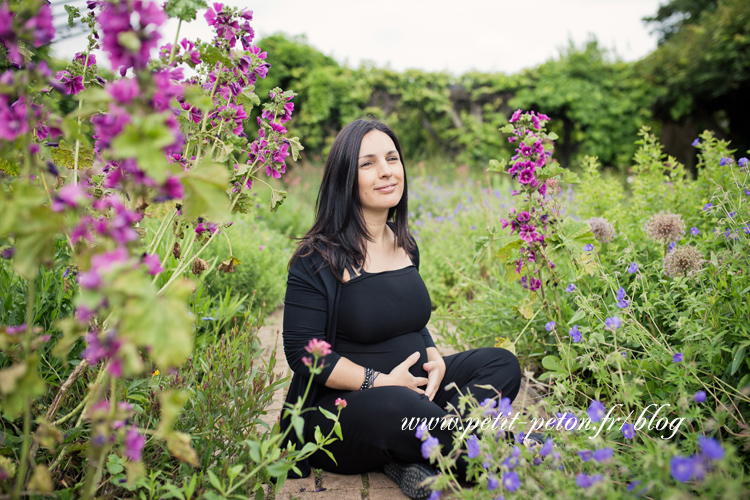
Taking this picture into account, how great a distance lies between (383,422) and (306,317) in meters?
0.50

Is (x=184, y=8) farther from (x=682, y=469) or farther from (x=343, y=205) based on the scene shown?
(x=682, y=469)

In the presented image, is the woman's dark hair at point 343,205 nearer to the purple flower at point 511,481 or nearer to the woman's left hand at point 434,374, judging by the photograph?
the woman's left hand at point 434,374

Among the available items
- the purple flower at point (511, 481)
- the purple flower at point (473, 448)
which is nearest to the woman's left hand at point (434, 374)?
the purple flower at point (473, 448)

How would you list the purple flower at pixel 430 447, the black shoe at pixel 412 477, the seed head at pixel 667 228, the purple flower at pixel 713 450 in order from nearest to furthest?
the purple flower at pixel 713 450 < the purple flower at pixel 430 447 < the black shoe at pixel 412 477 < the seed head at pixel 667 228

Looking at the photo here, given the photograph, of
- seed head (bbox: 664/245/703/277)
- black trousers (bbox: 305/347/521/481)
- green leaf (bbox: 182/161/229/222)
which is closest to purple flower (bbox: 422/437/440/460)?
black trousers (bbox: 305/347/521/481)

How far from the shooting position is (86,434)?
1463 millimetres

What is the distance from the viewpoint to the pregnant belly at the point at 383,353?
1.90 metres

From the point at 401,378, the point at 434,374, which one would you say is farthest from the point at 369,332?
the point at 434,374

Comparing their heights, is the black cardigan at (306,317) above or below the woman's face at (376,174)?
below

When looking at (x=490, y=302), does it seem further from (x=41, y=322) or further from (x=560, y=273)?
(x=41, y=322)

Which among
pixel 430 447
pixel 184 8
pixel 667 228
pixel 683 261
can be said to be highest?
pixel 184 8

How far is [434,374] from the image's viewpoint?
192 cm

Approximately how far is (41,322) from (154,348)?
1.51 metres

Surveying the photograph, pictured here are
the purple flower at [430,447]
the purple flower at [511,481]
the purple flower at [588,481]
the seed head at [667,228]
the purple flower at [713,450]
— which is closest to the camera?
the purple flower at [713,450]
